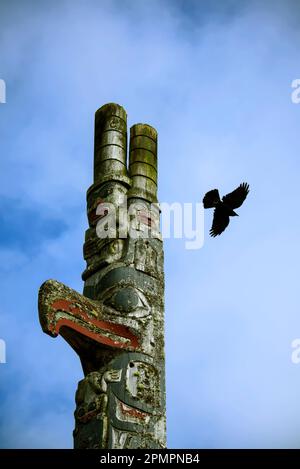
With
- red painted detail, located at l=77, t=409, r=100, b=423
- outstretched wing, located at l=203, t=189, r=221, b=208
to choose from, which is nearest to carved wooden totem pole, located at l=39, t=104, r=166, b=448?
red painted detail, located at l=77, t=409, r=100, b=423

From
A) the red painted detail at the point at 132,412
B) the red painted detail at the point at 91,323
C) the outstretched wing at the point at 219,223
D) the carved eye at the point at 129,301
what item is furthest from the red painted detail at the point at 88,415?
the outstretched wing at the point at 219,223

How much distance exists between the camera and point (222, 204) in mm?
9289

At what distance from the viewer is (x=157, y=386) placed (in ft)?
26.3

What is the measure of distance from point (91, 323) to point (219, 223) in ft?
6.69

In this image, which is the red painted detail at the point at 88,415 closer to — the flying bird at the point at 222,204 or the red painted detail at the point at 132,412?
the red painted detail at the point at 132,412

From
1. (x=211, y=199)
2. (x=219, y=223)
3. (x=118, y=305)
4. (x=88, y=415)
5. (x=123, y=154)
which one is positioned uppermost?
(x=123, y=154)

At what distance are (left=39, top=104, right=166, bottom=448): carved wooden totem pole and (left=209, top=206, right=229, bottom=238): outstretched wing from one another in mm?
592

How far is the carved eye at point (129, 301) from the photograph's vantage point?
327 inches

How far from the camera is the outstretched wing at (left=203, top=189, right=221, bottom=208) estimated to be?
923cm

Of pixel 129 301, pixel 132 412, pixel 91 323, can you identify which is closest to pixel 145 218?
pixel 129 301

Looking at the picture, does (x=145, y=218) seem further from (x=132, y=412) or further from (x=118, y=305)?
(x=132, y=412)
